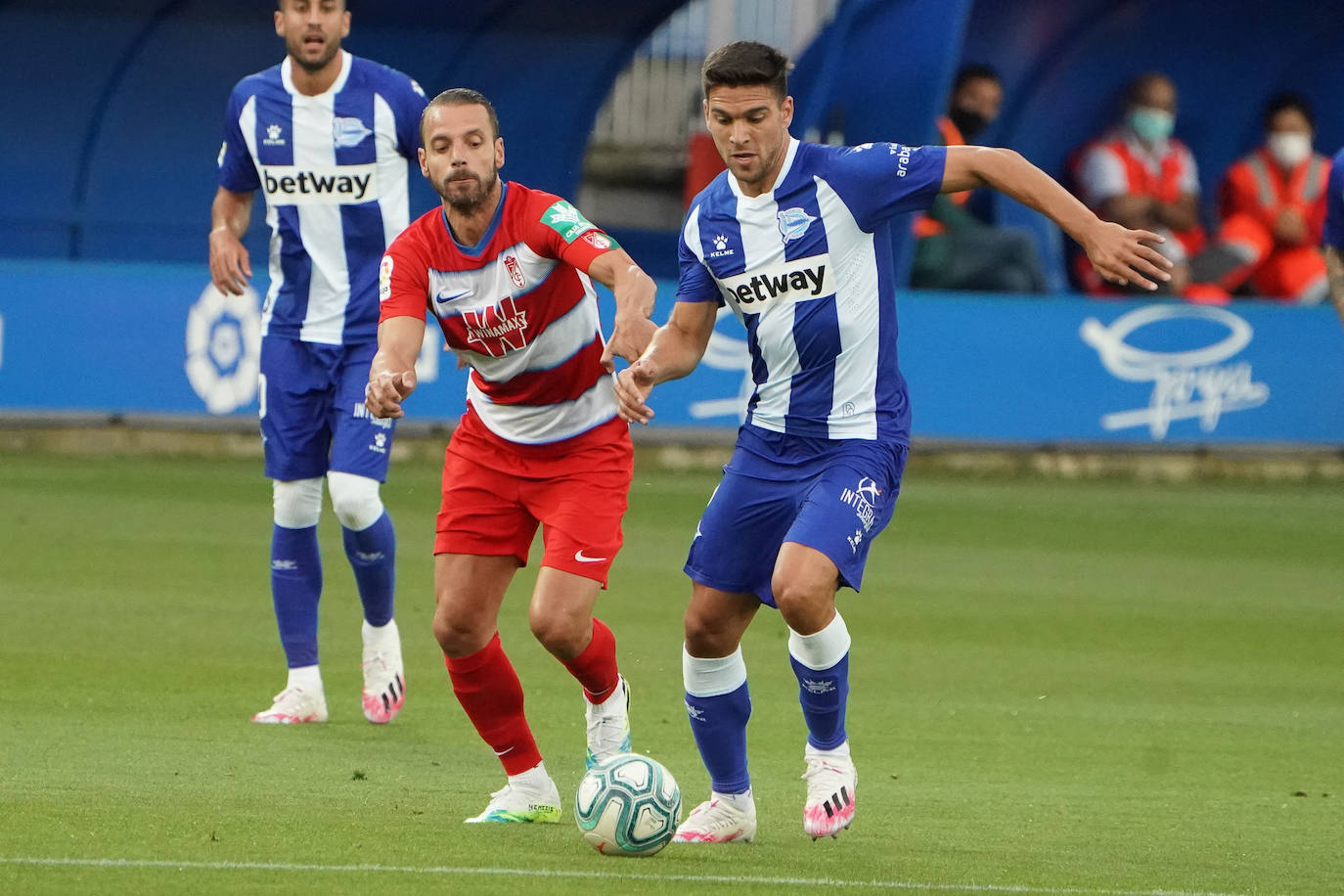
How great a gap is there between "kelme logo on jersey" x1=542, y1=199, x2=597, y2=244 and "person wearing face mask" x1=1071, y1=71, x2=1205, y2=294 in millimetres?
12067

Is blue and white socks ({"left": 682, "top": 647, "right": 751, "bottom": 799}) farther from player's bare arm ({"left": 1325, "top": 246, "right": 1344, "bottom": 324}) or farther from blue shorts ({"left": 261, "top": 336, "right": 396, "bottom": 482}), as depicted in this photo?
player's bare arm ({"left": 1325, "top": 246, "right": 1344, "bottom": 324})

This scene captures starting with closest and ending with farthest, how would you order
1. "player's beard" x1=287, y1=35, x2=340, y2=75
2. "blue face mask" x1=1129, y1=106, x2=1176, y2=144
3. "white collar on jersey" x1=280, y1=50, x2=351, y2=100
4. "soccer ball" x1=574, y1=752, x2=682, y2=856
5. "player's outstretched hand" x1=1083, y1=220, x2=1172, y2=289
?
"player's outstretched hand" x1=1083, y1=220, x2=1172, y2=289 < "soccer ball" x1=574, y1=752, x2=682, y2=856 < "player's beard" x1=287, y1=35, x2=340, y2=75 < "white collar on jersey" x1=280, y1=50, x2=351, y2=100 < "blue face mask" x1=1129, y1=106, x2=1176, y2=144

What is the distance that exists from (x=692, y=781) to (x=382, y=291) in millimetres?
1790

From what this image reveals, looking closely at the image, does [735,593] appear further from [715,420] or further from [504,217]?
[715,420]

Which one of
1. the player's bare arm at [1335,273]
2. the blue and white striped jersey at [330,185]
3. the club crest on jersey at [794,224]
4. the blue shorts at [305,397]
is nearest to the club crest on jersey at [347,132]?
the blue and white striped jersey at [330,185]

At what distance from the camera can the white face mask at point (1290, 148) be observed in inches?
725

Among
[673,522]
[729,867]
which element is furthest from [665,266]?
[729,867]

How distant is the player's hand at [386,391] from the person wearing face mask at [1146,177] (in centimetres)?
1274

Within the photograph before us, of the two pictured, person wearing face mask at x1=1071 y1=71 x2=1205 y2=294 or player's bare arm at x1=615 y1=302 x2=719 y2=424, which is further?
person wearing face mask at x1=1071 y1=71 x2=1205 y2=294

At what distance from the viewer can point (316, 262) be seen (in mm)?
7562

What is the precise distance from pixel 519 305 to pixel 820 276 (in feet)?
2.84

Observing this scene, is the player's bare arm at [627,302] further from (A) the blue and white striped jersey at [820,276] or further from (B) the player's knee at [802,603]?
(B) the player's knee at [802,603]

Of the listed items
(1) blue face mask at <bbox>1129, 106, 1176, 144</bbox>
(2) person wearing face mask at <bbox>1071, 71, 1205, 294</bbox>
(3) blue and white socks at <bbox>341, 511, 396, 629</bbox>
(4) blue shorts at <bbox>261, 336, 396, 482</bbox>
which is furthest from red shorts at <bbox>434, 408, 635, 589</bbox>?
(1) blue face mask at <bbox>1129, 106, 1176, 144</bbox>

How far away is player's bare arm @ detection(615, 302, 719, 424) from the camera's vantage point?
5.35m
